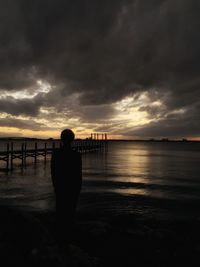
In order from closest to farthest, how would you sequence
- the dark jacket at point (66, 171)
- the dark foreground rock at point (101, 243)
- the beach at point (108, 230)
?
the dark jacket at point (66, 171) < the dark foreground rock at point (101, 243) < the beach at point (108, 230)

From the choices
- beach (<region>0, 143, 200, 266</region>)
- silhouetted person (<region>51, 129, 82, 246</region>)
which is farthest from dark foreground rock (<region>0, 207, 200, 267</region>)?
silhouetted person (<region>51, 129, 82, 246</region>)

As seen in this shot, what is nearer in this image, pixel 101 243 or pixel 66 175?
pixel 66 175

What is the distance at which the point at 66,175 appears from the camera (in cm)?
458

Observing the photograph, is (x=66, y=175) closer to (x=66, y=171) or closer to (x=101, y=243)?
(x=66, y=171)

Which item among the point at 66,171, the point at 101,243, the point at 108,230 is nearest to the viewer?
the point at 66,171

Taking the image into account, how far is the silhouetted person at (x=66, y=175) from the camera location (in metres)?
4.55

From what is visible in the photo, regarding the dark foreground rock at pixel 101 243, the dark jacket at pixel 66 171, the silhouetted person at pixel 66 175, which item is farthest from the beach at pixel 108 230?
the dark jacket at pixel 66 171

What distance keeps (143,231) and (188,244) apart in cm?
142

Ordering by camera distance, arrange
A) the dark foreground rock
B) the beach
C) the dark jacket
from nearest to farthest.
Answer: the dark jacket → the dark foreground rock → the beach

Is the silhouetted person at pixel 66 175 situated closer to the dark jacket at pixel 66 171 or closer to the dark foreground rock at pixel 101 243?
the dark jacket at pixel 66 171

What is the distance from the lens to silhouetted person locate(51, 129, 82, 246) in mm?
4547

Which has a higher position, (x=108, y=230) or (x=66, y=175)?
(x=66, y=175)

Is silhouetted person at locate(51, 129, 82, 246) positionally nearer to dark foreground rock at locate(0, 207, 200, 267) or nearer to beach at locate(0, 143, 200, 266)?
dark foreground rock at locate(0, 207, 200, 267)

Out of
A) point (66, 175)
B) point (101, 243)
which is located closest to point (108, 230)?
point (101, 243)
